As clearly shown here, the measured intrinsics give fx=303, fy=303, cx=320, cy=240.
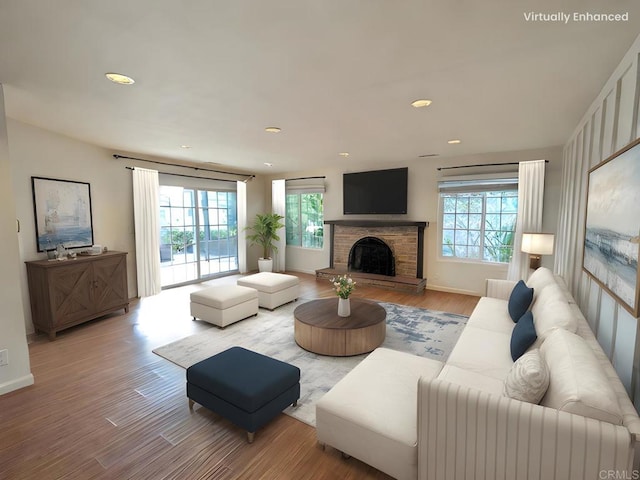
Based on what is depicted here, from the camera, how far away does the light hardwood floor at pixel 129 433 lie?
1840 millimetres

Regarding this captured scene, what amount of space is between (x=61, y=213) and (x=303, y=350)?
382cm

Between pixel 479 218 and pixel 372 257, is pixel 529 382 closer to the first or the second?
pixel 479 218

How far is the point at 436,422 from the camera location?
1501 millimetres

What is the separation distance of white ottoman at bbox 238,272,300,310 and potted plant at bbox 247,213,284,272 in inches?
89.2

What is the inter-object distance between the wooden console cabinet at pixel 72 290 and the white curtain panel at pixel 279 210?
3.82m

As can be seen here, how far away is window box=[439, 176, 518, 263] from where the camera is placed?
5117mm

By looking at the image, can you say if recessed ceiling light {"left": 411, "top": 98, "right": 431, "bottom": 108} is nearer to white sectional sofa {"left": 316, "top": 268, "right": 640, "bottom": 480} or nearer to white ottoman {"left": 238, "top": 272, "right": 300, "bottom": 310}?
white sectional sofa {"left": 316, "top": 268, "right": 640, "bottom": 480}

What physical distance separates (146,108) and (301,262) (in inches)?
209

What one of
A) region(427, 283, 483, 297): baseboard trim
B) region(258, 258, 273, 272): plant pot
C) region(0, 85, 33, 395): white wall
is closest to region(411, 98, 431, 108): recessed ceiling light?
region(0, 85, 33, 395): white wall

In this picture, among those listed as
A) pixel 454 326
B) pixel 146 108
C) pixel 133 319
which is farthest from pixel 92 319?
pixel 454 326

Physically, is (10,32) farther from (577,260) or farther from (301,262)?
(301,262)

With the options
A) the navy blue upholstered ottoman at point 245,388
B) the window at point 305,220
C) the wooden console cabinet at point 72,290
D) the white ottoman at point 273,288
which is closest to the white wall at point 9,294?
the wooden console cabinet at point 72,290

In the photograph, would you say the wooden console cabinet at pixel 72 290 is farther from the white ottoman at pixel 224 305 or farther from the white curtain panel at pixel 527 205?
the white curtain panel at pixel 527 205

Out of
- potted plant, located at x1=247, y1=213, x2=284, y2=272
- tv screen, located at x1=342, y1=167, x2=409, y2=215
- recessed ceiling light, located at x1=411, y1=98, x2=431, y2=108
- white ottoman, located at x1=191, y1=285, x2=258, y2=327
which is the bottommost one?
white ottoman, located at x1=191, y1=285, x2=258, y2=327
